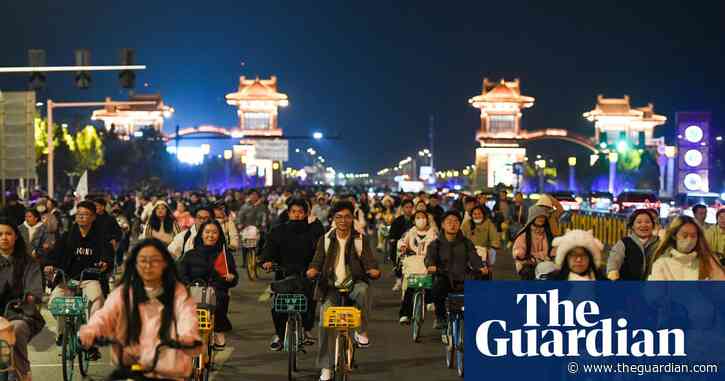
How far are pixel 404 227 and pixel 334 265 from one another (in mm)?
10140

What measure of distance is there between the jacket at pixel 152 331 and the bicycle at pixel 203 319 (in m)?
2.45

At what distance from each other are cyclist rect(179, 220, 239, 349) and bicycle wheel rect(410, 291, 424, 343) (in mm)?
2805

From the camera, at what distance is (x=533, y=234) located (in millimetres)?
12820

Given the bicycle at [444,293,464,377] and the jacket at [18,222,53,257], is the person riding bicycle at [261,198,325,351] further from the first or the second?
the jacket at [18,222,53,257]

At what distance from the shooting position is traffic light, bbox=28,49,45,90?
22.9 metres

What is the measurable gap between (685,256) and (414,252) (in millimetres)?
5984

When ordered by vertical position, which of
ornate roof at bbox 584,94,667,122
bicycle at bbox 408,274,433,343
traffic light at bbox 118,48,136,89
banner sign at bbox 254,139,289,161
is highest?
ornate roof at bbox 584,94,667,122

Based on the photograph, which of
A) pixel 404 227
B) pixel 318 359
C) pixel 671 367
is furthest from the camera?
pixel 404 227

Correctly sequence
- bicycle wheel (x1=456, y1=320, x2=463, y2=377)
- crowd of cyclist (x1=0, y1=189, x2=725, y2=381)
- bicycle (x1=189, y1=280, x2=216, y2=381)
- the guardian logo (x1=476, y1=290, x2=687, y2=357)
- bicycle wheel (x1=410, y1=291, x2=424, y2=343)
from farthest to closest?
1. bicycle wheel (x1=410, y1=291, x2=424, y2=343)
2. bicycle wheel (x1=456, y1=320, x2=463, y2=377)
3. bicycle (x1=189, y1=280, x2=216, y2=381)
4. the guardian logo (x1=476, y1=290, x2=687, y2=357)
5. crowd of cyclist (x1=0, y1=189, x2=725, y2=381)

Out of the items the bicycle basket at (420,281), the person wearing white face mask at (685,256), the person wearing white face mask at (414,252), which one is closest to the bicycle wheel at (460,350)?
the bicycle basket at (420,281)

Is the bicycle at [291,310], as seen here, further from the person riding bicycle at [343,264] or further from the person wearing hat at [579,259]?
the person wearing hat at [579,259]

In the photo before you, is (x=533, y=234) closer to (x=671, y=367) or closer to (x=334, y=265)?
(x=334, y=265)

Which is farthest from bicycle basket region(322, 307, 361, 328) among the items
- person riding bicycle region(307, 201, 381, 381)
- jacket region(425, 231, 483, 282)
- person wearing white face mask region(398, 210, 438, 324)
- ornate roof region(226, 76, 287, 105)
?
ornate roof region(226, 76, 287, 105)

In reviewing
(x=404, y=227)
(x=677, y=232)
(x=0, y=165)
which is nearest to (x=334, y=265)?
(x=677, y=232)
